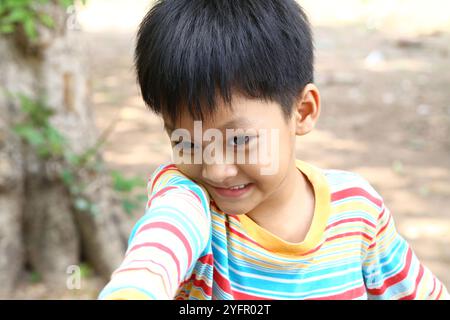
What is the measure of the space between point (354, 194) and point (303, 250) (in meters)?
0.20

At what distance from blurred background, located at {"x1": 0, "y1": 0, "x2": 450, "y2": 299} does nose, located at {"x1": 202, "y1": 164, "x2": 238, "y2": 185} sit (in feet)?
2.56

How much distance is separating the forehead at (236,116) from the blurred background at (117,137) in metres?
0.69

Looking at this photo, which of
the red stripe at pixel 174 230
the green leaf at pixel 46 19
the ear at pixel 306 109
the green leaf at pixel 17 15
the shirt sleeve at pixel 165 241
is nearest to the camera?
the shirt sleeve at pixel 165 241

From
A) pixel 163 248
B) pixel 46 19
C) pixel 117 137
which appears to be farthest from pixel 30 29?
pixel 117 137

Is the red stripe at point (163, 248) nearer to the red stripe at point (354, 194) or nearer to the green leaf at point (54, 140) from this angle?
the red stripe at point (354, 194)

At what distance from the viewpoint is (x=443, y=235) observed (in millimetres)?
3973

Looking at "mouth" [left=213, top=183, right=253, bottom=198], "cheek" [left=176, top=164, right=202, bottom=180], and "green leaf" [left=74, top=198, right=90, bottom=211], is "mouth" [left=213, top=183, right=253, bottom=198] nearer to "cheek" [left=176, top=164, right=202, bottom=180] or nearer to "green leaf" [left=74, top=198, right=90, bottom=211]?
"cheek" [left=176, top=164, right=202, bottom=180]

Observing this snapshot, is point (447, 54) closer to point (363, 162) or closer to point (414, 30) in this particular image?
point (414, 30)

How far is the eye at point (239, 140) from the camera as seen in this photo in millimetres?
1232

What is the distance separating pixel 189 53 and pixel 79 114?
200 cm

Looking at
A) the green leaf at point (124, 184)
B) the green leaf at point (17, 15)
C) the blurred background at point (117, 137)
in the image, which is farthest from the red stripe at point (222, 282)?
the green leaf at point (124, 184)

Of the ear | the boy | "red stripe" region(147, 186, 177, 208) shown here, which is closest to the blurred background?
the ear
